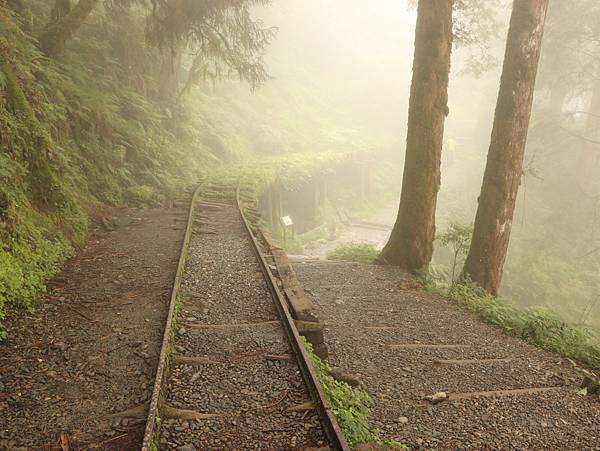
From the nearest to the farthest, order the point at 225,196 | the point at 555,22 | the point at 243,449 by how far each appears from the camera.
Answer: the point at 243,449, the point at 225,196, the point at 555,22

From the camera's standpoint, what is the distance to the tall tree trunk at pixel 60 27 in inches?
420

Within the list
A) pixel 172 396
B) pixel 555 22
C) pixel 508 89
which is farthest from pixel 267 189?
pixel 172 396

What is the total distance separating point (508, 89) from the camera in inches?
289

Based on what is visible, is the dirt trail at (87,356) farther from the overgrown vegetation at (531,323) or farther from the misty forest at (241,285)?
Result: the overgrown vegetation at (531,323)

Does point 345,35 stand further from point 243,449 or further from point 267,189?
point 243,449

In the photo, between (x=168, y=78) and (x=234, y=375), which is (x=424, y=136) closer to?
(x=234, y=375)

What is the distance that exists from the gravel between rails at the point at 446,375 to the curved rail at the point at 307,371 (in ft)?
2.54

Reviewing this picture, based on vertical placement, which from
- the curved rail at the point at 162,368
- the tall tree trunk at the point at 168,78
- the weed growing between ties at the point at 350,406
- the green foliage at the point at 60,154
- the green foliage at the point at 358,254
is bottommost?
the green foliage at the point at 358,254

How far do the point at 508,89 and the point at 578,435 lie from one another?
18.4 ft

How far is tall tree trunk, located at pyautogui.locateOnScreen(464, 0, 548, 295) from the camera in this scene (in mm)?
7184

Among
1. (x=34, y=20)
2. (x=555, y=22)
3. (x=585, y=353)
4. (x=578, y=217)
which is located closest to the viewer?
(x=585, y=353)

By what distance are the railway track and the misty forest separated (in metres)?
0.02

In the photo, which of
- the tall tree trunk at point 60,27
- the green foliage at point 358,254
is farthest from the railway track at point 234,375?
the tall tree trunk at point 60,27

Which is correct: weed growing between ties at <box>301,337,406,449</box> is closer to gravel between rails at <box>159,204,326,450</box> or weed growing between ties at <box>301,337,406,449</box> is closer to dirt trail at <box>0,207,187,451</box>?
gravel between rails at <box>159,204,326,450</box>
